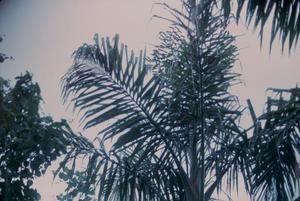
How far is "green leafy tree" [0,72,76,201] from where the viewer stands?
2061 mm

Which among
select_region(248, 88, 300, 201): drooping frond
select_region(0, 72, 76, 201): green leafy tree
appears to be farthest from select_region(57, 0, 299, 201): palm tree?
select_region(0, 72, 76, 201): green leafy tree

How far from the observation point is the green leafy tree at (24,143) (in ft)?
6.76

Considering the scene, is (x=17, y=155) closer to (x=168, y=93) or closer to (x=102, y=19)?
(x=168, y=93)

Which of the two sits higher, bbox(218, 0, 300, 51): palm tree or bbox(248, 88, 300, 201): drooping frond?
bbox(218, 0, 300, 51): palm tree

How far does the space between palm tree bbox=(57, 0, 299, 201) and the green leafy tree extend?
0.22 meters

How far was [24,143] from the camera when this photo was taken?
2064 mm

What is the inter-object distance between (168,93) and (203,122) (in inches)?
7.8

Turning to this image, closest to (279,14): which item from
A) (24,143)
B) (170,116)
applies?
(170,116)

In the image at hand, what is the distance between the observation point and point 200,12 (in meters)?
1.86

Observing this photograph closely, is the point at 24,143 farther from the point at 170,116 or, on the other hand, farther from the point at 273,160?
the point at 273,160

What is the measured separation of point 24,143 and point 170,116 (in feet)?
2.35

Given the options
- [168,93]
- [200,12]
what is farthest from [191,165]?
[200,12]

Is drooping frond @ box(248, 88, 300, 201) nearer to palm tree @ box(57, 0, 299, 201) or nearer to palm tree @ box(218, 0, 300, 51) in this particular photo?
palm tree @ box(57, 0, 299, 201)

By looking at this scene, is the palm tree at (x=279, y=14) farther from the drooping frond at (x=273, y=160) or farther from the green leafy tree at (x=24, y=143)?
the green leafy tree at (x=24, y=143)
